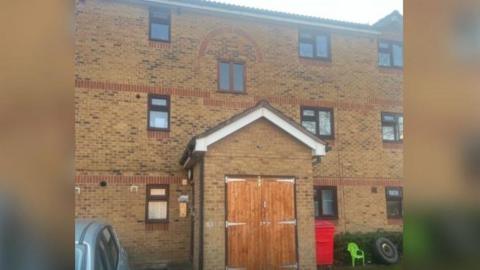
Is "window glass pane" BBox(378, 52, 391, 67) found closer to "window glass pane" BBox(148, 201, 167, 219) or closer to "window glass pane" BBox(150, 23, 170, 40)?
"window glass pane" BBox(150, 23, 170, 40)

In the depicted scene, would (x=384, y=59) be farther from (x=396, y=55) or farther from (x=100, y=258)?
(x=100, y=258)

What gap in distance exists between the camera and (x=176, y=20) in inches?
551

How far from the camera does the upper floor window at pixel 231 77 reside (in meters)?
14.2

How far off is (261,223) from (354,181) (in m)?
5.60

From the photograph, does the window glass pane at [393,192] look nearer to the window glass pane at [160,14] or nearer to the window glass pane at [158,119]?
the window glass pane at [158,119]

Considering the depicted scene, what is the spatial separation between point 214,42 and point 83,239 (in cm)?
1124

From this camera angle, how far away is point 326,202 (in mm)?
14766

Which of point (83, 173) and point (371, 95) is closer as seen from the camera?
point (83, 173)

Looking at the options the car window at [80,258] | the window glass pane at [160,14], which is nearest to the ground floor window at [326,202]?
the window glass pane at [160,14]
